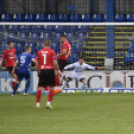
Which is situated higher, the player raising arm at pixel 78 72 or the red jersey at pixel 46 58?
the red jersey at pixel 46 58

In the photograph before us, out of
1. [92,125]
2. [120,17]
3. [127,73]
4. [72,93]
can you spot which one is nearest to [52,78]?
[92,125]

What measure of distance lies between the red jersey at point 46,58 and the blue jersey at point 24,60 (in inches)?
138

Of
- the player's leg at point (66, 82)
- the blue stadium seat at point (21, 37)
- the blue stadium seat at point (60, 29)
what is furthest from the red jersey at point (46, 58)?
the blue stadium seat at point (60, 29)

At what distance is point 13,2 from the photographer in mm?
24547

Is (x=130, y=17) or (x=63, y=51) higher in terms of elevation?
(x=130, y=17)

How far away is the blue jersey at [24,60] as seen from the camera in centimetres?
1221

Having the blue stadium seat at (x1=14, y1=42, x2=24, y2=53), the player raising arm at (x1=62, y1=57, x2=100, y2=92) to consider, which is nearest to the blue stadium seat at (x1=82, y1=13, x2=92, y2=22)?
the blue stadium seat at (x1=14, y1=42, x2=24, y2=53)

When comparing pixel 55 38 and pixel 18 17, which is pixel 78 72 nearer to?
pixel 55 38

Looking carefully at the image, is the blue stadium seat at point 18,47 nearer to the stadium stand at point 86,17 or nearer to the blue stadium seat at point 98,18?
the stadium stand at point 86,17

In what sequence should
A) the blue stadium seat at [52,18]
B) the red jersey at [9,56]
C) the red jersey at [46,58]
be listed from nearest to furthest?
the red jersey at [46,58] < the red jersey at [9,56] < the blue stadium seat at [52,18]

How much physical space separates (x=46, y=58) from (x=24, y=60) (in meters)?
3.76

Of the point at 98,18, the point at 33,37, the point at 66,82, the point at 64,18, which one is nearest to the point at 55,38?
the point at 33,37

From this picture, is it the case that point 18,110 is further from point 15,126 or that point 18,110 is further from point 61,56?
point 61,56

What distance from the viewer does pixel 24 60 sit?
12.3 meters
